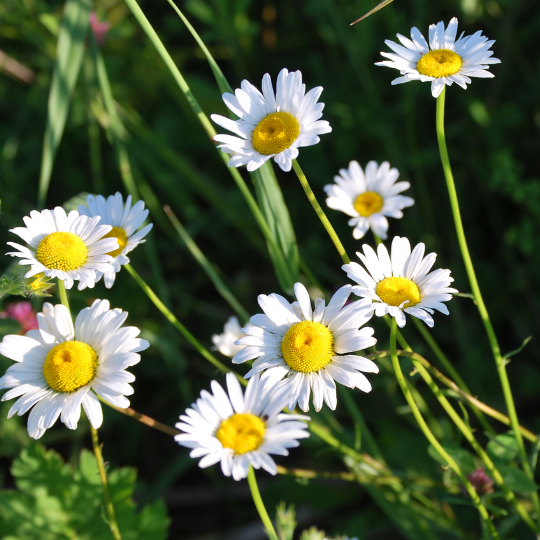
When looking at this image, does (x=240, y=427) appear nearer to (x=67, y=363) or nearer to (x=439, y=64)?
(x=67, y=363)

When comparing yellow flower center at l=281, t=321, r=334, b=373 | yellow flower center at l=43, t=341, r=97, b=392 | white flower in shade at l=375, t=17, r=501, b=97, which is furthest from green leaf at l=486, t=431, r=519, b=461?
yellow flower center at l=43, t=341, r=97, b=392

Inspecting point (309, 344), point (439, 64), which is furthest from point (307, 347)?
point (439, 64)

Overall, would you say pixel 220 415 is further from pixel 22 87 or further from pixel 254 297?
pixel 22 87

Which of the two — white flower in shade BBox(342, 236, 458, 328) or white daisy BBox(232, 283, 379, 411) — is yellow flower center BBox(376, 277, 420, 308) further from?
white daisy BBox(232, 283, 379, 411)

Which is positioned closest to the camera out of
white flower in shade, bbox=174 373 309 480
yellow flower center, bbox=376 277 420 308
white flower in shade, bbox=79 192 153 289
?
white flower in shade, bbox=174 373 309 480

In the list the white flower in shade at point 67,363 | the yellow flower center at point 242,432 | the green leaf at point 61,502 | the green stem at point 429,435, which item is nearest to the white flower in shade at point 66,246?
the white flower in shade at point 67,363

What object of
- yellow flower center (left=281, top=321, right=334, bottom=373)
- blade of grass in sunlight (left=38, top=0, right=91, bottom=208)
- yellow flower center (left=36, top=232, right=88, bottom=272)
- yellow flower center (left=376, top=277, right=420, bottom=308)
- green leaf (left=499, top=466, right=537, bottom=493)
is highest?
blade of grass in sunlight (left=38, top=0, right=91, bottom=208)
